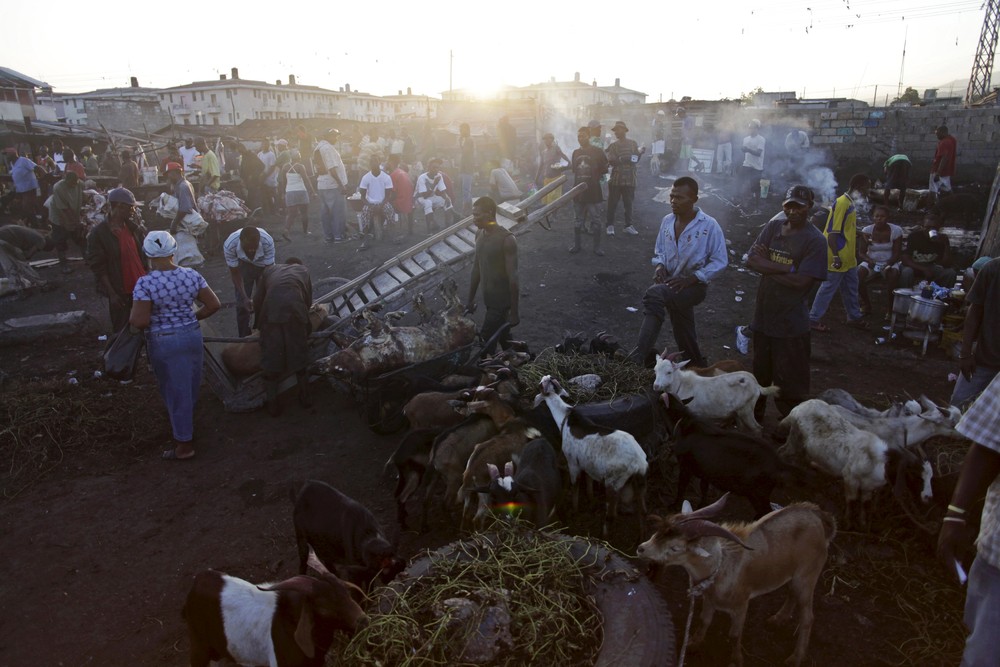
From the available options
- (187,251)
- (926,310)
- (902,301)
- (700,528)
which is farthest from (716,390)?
(187,251)

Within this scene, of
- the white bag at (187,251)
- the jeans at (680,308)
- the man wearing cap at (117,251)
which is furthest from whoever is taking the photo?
the white bag at (187,251)

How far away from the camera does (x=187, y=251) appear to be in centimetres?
1328

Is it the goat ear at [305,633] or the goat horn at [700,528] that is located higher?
the goat horn at [700,528]

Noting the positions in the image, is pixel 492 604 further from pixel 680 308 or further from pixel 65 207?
pixel 65 207

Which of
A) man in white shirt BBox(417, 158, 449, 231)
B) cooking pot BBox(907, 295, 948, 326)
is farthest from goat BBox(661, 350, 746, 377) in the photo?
man in white shirt BBox(417, 158, 449, 231)

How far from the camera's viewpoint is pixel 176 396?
235 inches

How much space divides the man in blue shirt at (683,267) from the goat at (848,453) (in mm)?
1638

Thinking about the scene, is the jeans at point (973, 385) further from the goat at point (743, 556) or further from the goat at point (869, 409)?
the goat at point (743, 556)

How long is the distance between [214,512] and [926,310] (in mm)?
9203

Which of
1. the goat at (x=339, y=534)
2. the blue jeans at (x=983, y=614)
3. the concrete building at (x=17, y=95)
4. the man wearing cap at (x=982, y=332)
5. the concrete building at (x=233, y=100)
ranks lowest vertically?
the goat at (x=339, y=534)

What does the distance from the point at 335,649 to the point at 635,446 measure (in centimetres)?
248

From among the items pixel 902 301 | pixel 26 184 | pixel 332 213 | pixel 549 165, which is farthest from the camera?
pixel 26 184

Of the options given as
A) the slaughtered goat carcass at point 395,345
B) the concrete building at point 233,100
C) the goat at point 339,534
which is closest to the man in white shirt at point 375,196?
the slaughtered goat carcass at point 395,345

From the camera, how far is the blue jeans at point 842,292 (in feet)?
29.2
